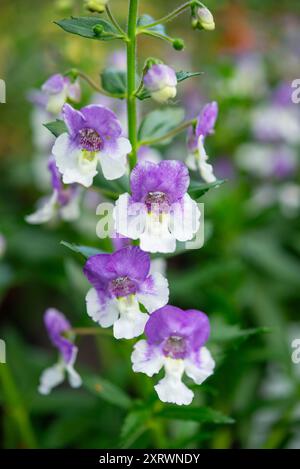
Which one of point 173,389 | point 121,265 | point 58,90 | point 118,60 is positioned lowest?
point 173,389

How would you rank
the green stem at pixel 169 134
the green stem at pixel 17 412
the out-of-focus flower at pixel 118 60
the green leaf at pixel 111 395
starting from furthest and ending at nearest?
the out-of-focus flower at pixel 118 60 → the green stem at pixel 17 412 → the green leaf at pixel 111 395 → the green stem at pixel 169 134

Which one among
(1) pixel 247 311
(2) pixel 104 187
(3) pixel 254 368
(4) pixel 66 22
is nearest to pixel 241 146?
(1) pixel 247 311

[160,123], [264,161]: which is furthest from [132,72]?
[264,161]

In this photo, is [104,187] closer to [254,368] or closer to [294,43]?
[254,368]

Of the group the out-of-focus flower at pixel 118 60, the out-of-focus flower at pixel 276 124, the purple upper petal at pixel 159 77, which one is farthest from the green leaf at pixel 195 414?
the out-of-focus flower at pixel 276 124

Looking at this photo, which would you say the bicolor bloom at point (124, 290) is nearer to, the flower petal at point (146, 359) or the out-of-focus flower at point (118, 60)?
the flower petal at point (146, 359)

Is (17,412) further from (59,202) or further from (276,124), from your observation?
(276,124)
